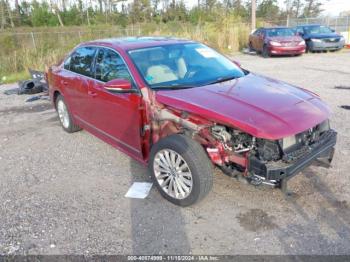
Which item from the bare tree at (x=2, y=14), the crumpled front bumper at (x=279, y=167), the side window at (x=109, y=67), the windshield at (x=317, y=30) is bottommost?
the crumpled front bumper at (x=279, y=167)

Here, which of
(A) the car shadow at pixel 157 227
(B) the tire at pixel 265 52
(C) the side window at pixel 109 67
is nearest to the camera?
(A) the car shadow at pixel 157 227

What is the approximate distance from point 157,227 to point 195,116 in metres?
1.14

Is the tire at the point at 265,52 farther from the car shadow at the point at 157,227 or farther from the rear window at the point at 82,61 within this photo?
the car shadow at the point at 157,227

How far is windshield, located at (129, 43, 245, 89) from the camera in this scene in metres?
3.80

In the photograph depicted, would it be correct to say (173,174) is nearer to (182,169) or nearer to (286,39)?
(182,169)

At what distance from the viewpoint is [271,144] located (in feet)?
9.87

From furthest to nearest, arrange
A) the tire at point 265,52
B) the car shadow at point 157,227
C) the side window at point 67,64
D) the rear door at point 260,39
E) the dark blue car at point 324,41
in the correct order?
1. the rear door at point 260,39
2. the dark blue car at point 324,41
3. the tire at point 265,52
4. the side window at point 67,64
5. the car shadow at point 157,227

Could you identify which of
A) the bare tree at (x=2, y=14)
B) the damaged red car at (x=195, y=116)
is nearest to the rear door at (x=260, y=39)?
the damaged red car at (x=195, y=116)

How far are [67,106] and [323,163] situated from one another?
396 centimetres

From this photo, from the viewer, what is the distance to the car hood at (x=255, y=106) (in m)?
2.94

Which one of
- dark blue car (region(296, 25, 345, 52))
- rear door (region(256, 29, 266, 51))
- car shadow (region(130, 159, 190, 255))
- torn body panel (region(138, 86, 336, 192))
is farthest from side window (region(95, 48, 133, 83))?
dark blue car (region(296, 25, 345, 52))

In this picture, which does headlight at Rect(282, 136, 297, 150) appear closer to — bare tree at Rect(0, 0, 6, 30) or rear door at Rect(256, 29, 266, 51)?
rear door at Rect(256, 29, 266, 51)

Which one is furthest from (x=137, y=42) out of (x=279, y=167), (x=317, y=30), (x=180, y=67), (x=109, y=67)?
(x=317, y=30)

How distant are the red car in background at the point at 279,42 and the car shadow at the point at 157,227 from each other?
14.1 m
